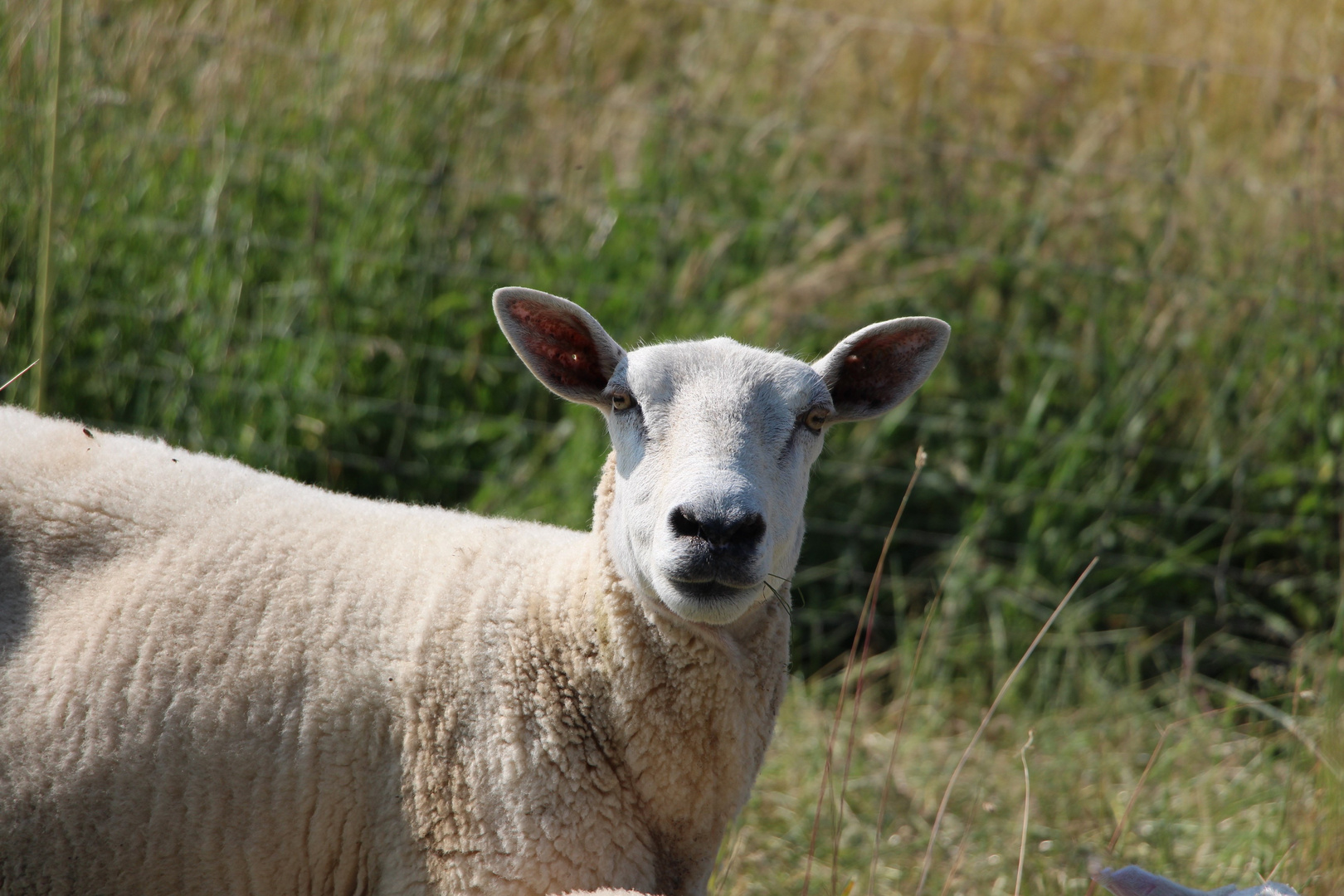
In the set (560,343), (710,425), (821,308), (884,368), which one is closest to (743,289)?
(821,308)

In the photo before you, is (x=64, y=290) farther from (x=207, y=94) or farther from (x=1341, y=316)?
(x=1341, y=316)

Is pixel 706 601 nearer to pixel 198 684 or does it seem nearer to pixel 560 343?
pixel 560 343

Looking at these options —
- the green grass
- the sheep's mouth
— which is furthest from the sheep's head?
the green grass

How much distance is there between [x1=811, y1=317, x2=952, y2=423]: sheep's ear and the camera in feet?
7.55

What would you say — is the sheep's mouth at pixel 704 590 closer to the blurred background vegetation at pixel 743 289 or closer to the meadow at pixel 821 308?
the meadow at pixel 821 308

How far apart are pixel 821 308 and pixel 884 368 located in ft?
6.25

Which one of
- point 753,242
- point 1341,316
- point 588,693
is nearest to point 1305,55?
point 1341,316

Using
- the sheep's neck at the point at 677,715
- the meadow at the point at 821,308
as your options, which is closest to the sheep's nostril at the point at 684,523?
the sheep's neck at the point at 677,715

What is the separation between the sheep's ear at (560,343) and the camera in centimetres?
222

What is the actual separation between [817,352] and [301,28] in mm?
2849

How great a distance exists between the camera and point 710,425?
2021mm

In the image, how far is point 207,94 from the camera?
430 centimetres

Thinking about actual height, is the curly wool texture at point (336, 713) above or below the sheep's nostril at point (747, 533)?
below

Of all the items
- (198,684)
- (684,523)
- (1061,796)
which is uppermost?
(684,523)
